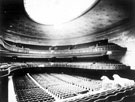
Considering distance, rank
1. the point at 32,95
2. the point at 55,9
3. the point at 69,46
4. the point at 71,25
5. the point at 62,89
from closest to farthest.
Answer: the point at 32,95, the point at 62,89, the point at 55,9, the point at 71,25, the point at 69,46

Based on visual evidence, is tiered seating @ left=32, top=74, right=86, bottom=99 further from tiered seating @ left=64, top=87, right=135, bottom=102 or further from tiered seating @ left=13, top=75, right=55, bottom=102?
tiered seating @ left=64, top=87, right=135, bottom=102

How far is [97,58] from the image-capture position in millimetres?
4445

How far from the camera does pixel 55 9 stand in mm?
4250

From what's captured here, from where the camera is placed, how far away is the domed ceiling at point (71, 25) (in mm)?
3666

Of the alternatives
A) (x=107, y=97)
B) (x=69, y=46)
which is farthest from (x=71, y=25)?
(x=107, y=97)

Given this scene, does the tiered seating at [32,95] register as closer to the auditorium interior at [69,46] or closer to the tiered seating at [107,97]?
the auditorium interior at [69,46]

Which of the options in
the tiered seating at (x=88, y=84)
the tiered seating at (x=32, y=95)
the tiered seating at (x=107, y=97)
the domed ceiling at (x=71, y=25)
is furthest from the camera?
the tiered seating at (x=88, y=84)

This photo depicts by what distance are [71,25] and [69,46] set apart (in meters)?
0.80

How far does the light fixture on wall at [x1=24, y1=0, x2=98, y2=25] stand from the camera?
12.3 feet

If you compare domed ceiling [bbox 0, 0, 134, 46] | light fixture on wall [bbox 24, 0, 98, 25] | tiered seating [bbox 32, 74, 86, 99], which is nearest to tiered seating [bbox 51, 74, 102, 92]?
tiered seating [bbox 32, 74, 86, 99]

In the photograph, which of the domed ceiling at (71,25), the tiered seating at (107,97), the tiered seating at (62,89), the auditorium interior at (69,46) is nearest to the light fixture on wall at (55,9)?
the auditorium interior at (69,46)

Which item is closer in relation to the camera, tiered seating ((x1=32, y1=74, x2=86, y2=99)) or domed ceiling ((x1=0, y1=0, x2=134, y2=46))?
tiered seating ((x1=32, y1=74, x2=86, y2=99))

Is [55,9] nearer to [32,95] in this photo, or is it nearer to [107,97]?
[32,95]

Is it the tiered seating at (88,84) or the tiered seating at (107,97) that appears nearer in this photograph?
the tiered seating at (107,97)
